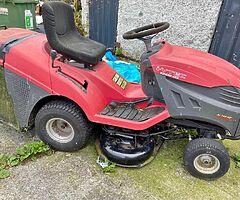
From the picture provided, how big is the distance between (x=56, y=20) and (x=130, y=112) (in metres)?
1.05

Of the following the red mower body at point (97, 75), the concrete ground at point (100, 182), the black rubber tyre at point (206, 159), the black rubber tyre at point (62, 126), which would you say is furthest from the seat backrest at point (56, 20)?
the black rubber tyre at point (206, 159)

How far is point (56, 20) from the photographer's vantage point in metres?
2.43

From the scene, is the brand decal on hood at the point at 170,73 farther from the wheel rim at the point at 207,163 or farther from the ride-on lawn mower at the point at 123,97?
the wheel rim at the point at 207,163

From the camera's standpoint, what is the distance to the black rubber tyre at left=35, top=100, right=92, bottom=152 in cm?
233

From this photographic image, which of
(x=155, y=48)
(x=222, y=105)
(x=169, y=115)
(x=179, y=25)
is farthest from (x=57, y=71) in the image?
(x=179, y=25)

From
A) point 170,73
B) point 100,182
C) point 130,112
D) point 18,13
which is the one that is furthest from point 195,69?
point 18,13

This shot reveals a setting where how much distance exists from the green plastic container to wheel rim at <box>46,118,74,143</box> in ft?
8.56

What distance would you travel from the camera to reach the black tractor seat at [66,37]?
2275mm

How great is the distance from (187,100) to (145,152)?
58 cm

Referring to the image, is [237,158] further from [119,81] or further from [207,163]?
[119,81]

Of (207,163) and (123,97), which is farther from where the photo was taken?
(123,97)

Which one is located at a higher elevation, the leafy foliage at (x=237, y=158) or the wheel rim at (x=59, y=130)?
the wheel rim at (x=59, y=130)

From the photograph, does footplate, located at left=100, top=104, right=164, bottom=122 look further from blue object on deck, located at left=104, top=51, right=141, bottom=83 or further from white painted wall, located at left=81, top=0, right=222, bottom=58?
white painted wall, located at left=81, top=0, right=222, bottom=58

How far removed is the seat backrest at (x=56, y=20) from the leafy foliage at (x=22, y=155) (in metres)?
0.92
